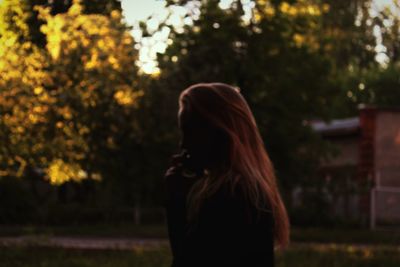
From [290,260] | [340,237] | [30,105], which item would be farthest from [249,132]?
[340,237]

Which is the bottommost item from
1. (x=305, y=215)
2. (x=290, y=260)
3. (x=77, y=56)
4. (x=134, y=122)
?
(x=305, y=215)

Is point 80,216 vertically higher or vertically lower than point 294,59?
lower

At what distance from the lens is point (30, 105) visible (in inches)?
680

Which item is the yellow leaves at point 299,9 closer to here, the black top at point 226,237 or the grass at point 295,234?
the grass at point 295,234

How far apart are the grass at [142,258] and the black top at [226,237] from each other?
9517 millimetres

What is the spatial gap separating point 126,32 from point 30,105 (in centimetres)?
320

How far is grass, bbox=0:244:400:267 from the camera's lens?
12442mm

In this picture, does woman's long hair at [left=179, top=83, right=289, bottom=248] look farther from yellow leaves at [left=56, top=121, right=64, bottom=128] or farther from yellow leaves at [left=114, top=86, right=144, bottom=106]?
yellow leaves at [left=114, top=86, right=144, bottom=106]

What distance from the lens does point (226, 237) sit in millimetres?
2715

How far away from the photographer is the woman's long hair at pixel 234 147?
276 centimetres

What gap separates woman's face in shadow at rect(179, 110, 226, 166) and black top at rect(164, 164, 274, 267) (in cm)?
12

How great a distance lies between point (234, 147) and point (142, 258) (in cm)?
1054

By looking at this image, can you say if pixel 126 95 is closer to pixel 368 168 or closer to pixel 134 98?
pixel 134 98

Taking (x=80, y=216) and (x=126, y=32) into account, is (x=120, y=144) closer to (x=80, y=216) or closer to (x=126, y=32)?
(x=126, y=32)
